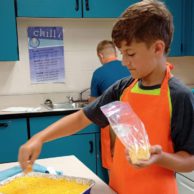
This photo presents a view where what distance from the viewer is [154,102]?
3.19 ft

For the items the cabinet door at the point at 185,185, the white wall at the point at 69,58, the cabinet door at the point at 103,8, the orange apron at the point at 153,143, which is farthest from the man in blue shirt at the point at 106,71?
the orange apron at the point at 153,143

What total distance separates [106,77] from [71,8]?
0.71 meters

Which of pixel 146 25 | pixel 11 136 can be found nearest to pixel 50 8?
pixel 11 136

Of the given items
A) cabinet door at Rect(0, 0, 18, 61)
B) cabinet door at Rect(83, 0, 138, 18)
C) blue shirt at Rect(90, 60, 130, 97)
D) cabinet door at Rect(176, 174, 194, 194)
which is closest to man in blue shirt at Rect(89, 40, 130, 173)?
blue shirt at Rect(90, 60, 130, 97)

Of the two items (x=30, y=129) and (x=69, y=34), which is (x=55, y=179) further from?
(x=69, y=34)

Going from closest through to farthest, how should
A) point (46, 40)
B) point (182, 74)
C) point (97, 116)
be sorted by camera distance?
1. point (97, 116)
2. point (46, 40)
3. point (182, 74)

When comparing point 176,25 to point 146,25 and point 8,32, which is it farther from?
point 146,25

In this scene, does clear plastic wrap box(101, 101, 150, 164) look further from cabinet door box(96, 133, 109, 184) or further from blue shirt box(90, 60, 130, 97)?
cabinet door box(96, 133, 109, 184)

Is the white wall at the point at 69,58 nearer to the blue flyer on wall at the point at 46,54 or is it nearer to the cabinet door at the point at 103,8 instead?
the blue flyer on wall at the point at 46,54

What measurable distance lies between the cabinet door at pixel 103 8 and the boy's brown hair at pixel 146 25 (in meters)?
1.91

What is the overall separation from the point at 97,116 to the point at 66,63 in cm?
202

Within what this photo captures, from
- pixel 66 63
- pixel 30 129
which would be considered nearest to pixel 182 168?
pixel 30 129

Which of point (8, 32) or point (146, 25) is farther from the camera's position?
point (8, 32)

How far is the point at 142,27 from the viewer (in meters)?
0.91
